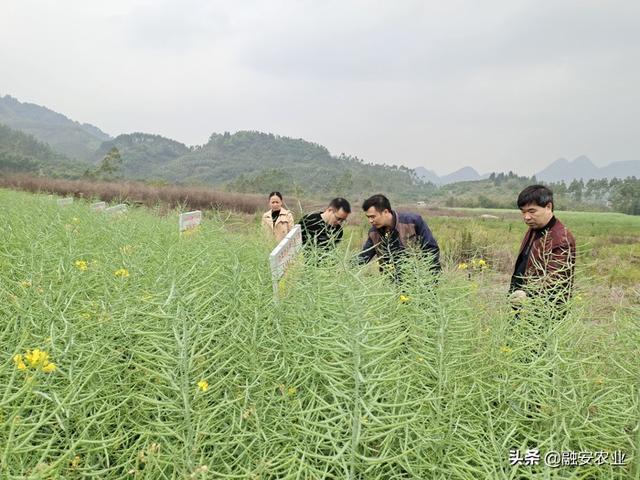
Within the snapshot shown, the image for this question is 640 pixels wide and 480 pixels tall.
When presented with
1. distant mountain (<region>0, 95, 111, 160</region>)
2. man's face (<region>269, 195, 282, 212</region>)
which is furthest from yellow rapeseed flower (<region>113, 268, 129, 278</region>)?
distant mountain (<region>0, 95, 111, 160</region>)

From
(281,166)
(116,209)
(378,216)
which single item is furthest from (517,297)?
(281,166)

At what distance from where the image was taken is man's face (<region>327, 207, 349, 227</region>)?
2.94m

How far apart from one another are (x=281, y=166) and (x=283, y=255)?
63.5 m

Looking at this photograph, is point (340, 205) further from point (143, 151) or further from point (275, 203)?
point (143, 151)

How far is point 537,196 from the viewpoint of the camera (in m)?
2.09

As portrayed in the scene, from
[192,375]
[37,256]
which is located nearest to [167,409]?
[192,375]

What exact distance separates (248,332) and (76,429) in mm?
412

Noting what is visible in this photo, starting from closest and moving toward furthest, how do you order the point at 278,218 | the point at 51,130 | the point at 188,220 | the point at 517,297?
1. the point at 517,297
2. the point at 188,220
3. the point at 278,218
4. the point at 51,130

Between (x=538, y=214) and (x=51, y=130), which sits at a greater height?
(x=51, y=130)

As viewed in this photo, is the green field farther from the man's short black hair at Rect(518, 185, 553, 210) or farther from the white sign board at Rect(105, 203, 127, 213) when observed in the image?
the white sign board at Rect(105, 203, 127, 213)

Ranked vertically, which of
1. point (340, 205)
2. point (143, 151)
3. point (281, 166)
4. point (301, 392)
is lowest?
point (301, 392)

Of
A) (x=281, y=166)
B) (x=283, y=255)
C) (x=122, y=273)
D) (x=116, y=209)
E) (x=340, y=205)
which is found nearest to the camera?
(x=122, y=273)

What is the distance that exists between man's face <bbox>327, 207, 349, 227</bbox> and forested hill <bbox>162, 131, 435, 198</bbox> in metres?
41.5

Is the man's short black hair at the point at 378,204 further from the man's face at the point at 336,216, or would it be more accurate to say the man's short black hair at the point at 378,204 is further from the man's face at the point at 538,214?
the man's face at the point at 538,214
